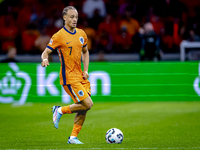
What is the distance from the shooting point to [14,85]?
499 inches

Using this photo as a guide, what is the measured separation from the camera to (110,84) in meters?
12.7

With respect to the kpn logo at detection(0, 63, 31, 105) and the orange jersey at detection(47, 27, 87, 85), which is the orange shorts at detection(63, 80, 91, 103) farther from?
the kpn logo at detection(0, 63, 31, 105)

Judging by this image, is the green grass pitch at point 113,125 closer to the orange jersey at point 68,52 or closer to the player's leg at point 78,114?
the player's leg at point 78,114

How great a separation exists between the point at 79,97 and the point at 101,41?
9.47 m

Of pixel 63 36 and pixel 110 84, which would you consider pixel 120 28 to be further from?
pixel 63 36

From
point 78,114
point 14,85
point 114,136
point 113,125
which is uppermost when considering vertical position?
point 78,114

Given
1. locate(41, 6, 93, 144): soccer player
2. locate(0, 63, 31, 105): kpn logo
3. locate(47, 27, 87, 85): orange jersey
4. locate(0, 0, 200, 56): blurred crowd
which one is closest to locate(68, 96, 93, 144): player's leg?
locate(41, 6, 93, 144): soccer player

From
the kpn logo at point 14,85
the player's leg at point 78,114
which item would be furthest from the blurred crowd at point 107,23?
the player's leg at point 78,114

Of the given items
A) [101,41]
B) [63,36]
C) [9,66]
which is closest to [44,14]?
[101,41]

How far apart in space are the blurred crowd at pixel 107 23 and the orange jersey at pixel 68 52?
859cm

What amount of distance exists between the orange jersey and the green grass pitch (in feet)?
3.36

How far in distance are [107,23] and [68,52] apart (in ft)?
32.4

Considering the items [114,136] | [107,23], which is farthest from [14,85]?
[114,136]

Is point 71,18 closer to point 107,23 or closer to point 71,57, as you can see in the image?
point 71,57
